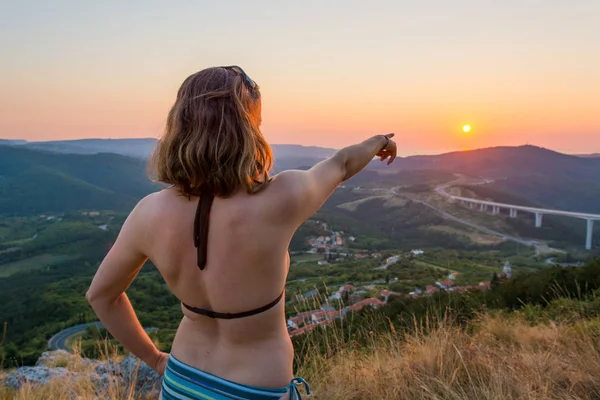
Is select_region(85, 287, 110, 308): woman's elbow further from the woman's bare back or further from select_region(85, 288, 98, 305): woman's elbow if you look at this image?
the woman's bare back

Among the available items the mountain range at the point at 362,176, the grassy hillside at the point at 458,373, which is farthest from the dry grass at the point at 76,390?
the mountain range at the point at 362,176

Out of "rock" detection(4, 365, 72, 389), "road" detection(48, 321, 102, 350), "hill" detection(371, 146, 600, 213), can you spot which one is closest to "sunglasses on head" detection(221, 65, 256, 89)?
"rock" detection(4, 365, 72, 389)

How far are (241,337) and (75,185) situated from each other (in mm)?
99180

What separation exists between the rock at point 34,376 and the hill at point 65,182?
75.7 metres

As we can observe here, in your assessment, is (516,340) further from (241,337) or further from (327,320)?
(241,337)

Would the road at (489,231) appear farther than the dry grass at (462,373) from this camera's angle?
Yes

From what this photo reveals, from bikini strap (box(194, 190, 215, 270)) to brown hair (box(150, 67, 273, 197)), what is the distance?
3 centimetres

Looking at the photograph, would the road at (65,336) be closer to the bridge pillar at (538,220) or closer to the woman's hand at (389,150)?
the woman's hand at (389,150)

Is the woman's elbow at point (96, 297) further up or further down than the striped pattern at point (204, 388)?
further up

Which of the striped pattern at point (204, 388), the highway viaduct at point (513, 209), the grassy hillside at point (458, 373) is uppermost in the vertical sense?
the striped pattern at point (204, 388)

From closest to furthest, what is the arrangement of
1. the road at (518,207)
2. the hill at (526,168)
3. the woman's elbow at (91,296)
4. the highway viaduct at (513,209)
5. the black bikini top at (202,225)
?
the black bikini top at (202,225) → the woman's elbow at (91,296) → the highway viaduct at (513,209) → the road at (518,207) → the hill at (526,168)

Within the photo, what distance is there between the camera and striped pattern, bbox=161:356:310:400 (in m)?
1.08

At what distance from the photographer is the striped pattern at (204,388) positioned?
108 cm

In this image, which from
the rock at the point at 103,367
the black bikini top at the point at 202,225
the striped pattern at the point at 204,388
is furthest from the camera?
the rock at the point at 103,367
